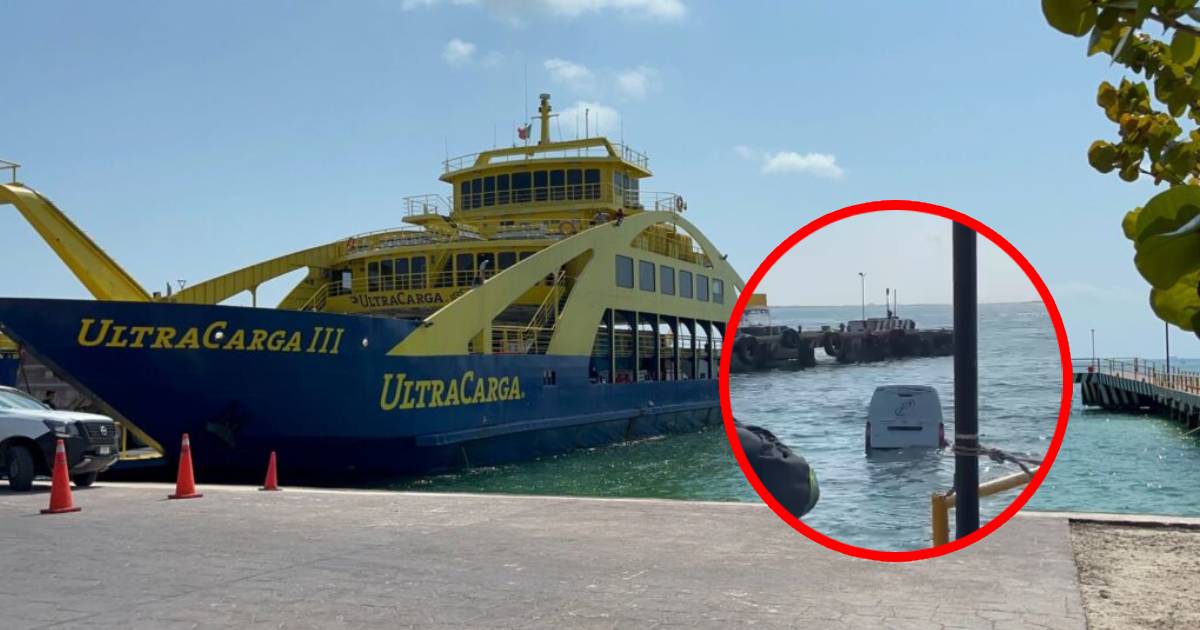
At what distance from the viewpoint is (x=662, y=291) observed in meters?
28.1

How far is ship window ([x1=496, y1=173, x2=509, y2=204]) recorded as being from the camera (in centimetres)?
3027

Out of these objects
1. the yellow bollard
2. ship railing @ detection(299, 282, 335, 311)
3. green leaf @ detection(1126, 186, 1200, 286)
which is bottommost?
the yellow bollard

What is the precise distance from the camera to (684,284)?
97.7 feet

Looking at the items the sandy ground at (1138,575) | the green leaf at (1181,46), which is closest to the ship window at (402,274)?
the sandy ground at (1138,575)

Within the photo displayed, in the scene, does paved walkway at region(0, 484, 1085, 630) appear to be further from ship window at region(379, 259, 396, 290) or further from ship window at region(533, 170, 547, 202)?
ship window at region(533, 170, 547, 202)

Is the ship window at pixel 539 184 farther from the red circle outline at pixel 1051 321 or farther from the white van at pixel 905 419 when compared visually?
the white van at pixel 905 419

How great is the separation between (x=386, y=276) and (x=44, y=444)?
44.1 feet

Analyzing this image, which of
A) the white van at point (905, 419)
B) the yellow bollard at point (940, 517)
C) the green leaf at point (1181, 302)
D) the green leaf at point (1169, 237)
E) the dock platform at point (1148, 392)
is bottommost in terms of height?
the dock platform at point (1148, 392)

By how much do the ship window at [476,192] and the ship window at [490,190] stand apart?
132 mm

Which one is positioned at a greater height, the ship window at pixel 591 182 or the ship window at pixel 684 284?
the ship window at pixel 591 182

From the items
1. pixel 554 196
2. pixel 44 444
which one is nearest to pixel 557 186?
pixel 554 196

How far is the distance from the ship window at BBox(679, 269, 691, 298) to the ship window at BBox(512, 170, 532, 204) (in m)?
4.85

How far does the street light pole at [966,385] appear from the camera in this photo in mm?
1513

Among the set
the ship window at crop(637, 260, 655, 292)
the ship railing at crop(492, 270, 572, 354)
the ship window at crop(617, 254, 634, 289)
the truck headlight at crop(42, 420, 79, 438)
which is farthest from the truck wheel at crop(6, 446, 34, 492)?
the ship window at crop(637, 260, 655, 292)
